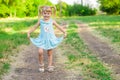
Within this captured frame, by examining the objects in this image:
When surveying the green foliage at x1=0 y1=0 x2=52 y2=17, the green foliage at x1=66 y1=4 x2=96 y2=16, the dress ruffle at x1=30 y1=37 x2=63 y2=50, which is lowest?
the green foliage at x1=66 y1=4 x2=96 y2=16

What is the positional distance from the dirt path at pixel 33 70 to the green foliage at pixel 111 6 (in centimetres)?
7194

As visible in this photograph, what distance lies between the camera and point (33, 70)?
33.6ft

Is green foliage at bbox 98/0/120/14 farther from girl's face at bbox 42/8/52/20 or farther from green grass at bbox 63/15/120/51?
girl's face at bbox 42/8/52/20

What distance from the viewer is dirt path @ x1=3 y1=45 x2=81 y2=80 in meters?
9.26

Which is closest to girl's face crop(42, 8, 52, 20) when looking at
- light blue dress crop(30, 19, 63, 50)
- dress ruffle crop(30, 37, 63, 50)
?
light blue dress crop(30, 19, 63, 50)

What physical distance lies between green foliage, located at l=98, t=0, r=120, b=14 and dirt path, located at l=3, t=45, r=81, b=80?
71.9m

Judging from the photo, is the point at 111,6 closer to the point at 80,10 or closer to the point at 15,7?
the point at 80,10

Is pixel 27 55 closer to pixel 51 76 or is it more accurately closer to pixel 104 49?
pixel 104 49

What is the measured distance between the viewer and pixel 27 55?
1344cm

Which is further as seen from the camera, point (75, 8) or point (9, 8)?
point (75, 8)

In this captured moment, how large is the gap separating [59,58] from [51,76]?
3.04m

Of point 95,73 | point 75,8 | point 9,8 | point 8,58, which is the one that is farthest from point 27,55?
point 75,8

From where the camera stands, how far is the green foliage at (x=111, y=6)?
83.7 m

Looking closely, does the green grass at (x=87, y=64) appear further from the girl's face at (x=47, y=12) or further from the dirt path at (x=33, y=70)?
the girl's face at (x=47, y=12)
